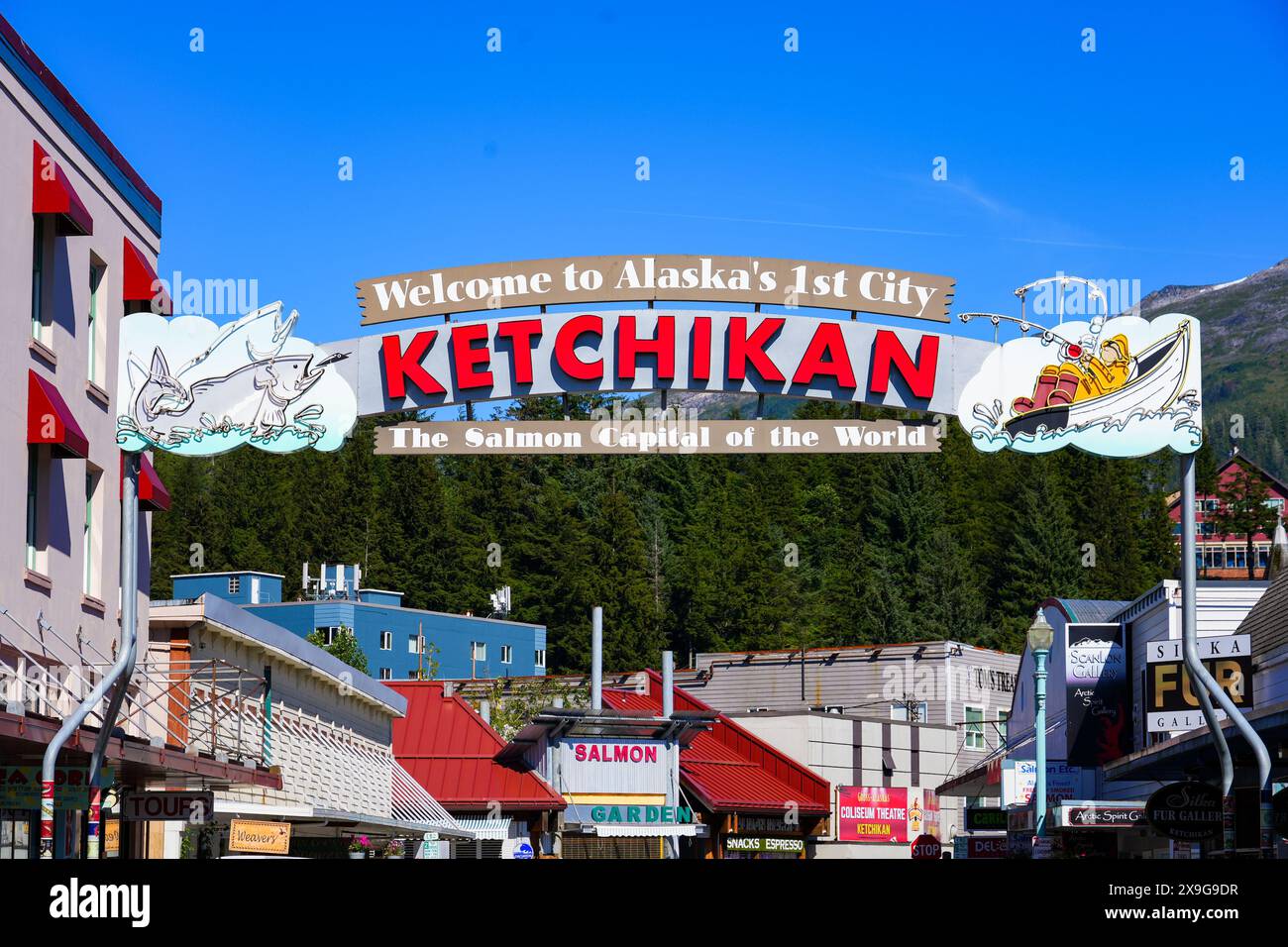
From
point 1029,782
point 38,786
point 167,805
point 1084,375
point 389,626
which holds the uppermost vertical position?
point 1084,375

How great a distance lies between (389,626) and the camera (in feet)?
Result: 312

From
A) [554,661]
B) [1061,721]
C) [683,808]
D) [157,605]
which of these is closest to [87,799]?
[157,605]

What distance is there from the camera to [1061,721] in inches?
1708

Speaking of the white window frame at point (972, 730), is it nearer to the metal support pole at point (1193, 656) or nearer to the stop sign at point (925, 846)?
the stop sign at point (925, 846)

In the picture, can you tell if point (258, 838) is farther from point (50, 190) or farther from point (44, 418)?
point (50, 190)

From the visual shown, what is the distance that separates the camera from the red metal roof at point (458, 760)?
45.1 metres

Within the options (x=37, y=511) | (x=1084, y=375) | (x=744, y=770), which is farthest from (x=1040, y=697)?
(x=744, y=770)

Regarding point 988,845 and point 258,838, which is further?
point 988,845

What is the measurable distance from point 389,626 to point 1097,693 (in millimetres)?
60002

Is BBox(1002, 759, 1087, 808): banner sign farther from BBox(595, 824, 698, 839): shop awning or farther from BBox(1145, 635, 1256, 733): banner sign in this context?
BBox(1145, 635, 1256, 733): banner sign

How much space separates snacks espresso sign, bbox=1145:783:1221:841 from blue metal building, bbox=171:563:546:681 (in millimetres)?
68637


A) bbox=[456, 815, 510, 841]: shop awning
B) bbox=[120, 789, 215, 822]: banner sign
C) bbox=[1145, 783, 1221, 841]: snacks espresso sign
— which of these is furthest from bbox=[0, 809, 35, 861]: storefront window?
bbox=[456, 815, 510, 841]: shop awning

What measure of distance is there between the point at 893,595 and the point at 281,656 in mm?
82809
